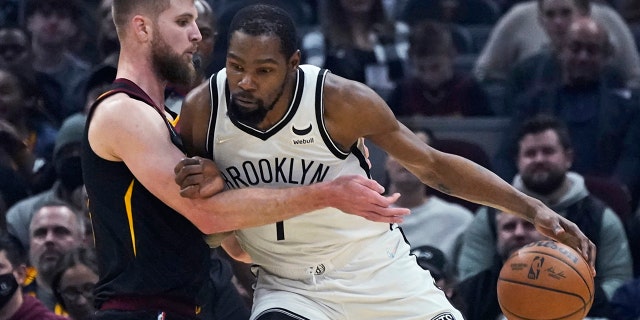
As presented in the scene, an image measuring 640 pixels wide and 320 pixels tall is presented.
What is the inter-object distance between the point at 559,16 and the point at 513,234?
2.75m

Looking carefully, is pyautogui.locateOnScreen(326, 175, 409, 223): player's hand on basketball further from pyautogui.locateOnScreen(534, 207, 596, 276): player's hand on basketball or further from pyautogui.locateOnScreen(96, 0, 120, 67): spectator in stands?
pyautogui.locateOnScreen(96, 0, 120, 67): spectator in stands

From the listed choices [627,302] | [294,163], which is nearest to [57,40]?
[627,302]

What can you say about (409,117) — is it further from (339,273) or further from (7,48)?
(339,273)

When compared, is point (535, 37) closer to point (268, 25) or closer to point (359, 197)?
point (268, 25)

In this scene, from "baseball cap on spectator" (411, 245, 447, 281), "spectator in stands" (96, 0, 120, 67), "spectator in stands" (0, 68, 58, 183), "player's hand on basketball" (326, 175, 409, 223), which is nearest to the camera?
"player's hand on basketball" (326, 175, 409, 223)

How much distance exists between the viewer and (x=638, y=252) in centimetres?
834

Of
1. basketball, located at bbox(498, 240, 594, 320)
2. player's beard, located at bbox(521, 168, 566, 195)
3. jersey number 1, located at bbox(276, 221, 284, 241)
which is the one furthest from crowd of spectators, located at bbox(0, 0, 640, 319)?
jersey number 1, located at bbox(276, 221, 284, 241)

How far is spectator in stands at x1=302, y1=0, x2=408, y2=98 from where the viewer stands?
32.6ft

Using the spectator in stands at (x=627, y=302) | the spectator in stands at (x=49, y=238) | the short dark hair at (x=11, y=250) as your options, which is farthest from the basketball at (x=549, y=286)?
the spectator in stands at (x=49, y=238)

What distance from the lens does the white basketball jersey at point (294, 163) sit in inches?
191

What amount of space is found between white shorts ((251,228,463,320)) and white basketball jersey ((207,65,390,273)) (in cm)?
7

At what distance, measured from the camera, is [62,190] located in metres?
8.47

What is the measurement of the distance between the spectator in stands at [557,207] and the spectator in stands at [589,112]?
1.91 feet

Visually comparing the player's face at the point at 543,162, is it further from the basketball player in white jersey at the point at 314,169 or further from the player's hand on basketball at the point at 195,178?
the player's hand on basketball at the point at 195,178
